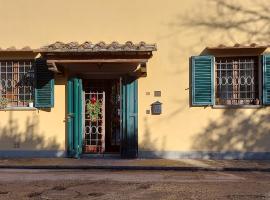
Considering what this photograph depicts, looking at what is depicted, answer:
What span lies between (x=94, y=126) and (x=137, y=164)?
2370mm

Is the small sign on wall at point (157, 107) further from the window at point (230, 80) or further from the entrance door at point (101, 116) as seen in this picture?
the entrance door at point (101, 116)

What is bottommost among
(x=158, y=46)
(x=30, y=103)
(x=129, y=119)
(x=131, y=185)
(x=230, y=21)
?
(x=131, y=185)

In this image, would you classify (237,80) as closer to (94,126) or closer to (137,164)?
(137,164)

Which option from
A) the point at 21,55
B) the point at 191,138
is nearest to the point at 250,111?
the point at 191,138

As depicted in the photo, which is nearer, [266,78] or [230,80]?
[266,78]

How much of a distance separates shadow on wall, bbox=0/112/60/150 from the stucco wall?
65 mm

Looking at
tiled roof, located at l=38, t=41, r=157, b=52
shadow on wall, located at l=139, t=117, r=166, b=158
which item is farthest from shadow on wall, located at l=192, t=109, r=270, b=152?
tiled roof, located at l=38, t=41, r=157, b=52

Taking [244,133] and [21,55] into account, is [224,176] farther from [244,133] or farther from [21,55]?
[21,55]

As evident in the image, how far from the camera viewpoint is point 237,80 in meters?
15.0

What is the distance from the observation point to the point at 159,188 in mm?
10438

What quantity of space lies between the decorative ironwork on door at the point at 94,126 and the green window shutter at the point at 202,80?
2.85m

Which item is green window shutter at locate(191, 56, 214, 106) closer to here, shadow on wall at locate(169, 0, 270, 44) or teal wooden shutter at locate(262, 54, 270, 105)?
shadow on wall at locate(169, 0, 270, 44)

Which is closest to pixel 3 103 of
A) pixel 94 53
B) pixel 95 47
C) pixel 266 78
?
pixel 94 53

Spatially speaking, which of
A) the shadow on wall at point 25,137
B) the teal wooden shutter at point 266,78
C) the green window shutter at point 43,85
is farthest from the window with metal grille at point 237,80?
the shadow on wall at point 25,137
